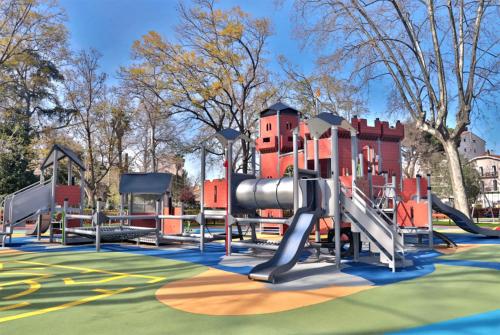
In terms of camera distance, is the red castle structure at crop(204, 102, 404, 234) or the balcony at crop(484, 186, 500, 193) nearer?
the red castle structure at crop(204, 102, 404, 234)

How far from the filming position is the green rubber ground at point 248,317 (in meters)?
4.96

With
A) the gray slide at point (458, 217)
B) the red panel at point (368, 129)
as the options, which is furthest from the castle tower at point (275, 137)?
the gray slide at point (458, 217)

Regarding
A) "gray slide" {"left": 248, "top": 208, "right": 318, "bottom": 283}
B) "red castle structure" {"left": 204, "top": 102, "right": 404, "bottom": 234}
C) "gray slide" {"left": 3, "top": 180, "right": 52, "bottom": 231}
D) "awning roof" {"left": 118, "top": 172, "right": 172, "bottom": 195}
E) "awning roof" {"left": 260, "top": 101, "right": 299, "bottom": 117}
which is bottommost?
"gray slide" {"left": 248, "top": 208, "right": 318, "bottom": 283}

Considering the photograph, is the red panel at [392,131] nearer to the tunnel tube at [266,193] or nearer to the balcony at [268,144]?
the balcony at [268,144]

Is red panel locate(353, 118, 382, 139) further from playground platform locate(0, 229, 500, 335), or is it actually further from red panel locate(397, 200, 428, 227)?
playground platform locate(0, 229, 500, 335)

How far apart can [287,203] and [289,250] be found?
9.57 feet

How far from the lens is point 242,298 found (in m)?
6.63

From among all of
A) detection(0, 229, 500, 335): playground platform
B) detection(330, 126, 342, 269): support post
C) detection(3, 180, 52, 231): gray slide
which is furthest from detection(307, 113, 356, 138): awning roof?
detection(3, 180, 52, 231): gray slide

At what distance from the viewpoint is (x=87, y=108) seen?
33406 millimetres

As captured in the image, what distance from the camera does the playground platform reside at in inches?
199

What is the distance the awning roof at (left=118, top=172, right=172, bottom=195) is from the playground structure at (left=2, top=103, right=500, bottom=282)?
5 cm

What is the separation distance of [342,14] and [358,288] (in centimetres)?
2057

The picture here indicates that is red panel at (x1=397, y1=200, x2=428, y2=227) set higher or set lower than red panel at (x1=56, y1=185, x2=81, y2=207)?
lower

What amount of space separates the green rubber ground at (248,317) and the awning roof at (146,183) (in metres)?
7.85
